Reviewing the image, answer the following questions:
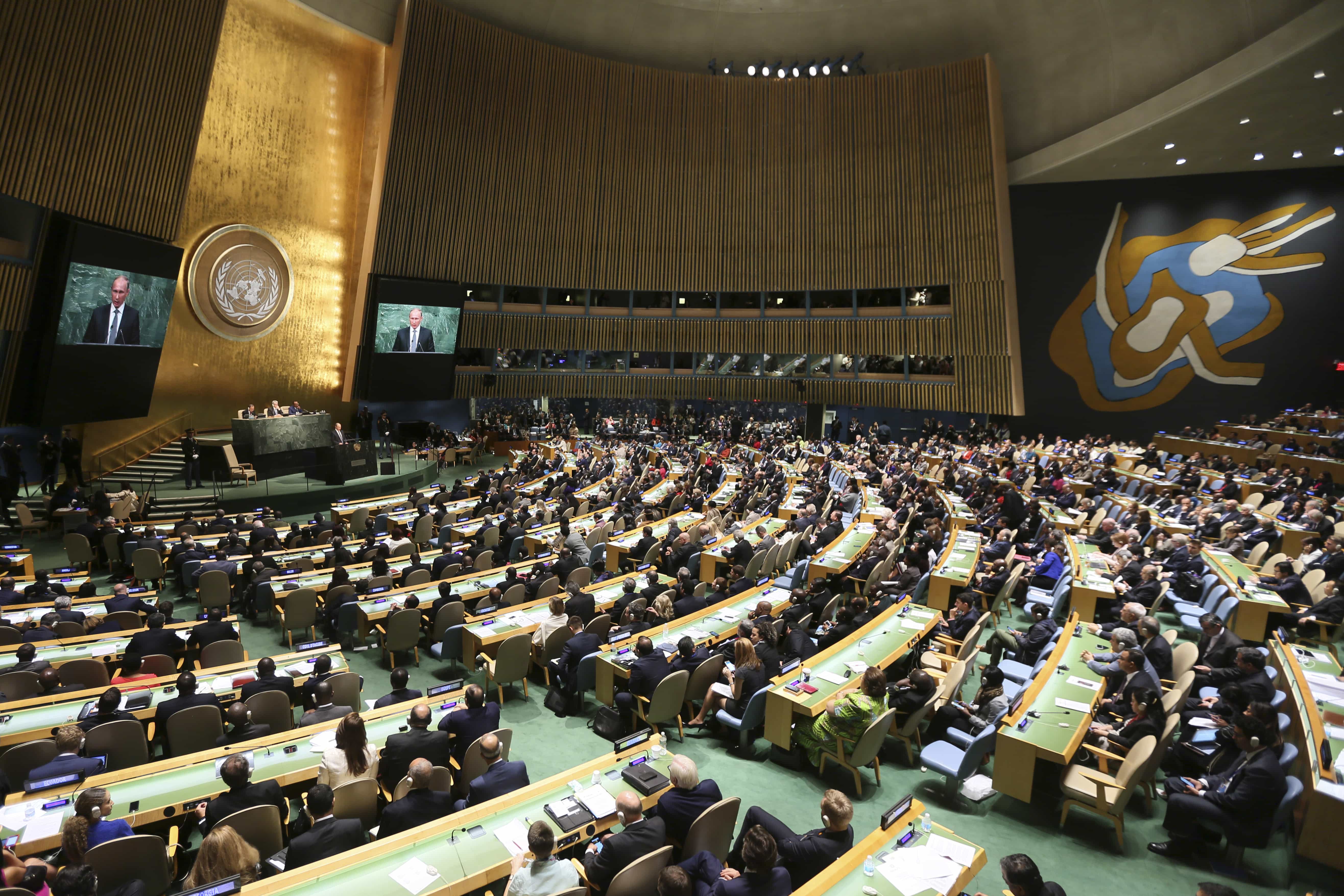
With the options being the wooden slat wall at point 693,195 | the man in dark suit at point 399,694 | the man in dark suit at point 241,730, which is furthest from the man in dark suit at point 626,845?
the wooden slat wall at point 693,195

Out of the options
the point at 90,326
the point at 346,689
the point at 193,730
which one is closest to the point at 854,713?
the point at 346,689

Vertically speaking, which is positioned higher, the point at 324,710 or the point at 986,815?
the point at 324,710

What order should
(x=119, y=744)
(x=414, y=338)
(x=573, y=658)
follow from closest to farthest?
1. (x=119, y=744)
2. (x=573, y=658)
3. (x=414, y=338)

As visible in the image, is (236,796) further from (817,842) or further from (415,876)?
(817,842)

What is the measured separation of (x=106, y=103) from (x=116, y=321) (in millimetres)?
4502

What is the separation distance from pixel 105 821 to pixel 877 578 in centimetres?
816

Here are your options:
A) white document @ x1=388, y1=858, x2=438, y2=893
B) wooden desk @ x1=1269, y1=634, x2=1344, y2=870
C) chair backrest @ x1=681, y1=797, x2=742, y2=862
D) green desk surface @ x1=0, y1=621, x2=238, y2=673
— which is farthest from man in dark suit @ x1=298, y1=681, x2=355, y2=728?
wooden desk @ x1=1269, y1=634, x2=1344, y2=870

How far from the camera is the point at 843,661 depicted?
6559 mm

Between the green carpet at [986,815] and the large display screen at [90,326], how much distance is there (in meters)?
12.9

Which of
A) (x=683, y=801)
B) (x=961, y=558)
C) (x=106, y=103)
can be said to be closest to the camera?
(x=683, y=801)

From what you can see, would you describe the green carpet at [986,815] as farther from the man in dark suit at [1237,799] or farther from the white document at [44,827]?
the white document at [44,827]

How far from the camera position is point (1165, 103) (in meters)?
18.3

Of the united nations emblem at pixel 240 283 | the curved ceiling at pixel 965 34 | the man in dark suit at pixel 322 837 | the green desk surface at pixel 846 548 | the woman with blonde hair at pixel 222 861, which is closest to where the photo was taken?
the woman with blonde hair at pixel 222 861

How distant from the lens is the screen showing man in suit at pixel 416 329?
2234cm
